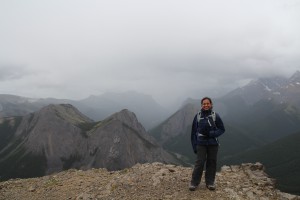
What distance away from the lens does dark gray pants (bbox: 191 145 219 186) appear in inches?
733

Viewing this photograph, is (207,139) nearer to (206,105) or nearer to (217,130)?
(217,130)

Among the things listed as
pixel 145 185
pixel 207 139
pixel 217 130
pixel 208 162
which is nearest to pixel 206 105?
pixel 217 130

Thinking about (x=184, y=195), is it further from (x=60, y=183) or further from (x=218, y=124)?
(x=60, y=183)

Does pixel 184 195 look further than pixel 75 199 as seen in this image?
No

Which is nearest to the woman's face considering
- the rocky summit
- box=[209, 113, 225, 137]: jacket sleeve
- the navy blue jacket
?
the navy blue jacket

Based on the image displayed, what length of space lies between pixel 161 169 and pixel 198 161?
4.66m

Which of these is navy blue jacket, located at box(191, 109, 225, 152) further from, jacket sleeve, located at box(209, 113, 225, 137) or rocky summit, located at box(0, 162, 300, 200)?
rocky summit, located at box(0, 162, 300, 200)

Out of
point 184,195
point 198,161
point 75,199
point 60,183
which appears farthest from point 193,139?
point 60,183

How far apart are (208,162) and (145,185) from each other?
392 cm

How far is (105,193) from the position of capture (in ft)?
65.3

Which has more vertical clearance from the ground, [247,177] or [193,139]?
[193,139]

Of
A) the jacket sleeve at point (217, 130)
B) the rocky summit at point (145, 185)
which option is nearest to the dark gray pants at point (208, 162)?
the rocky summit at point (145, 185)

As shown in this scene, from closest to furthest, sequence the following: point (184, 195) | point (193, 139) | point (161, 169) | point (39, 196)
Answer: point (184, 195) < point (193, 139) < point (39, 196) < point (161, 169)

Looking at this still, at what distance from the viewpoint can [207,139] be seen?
1839cm
